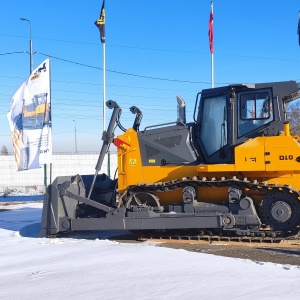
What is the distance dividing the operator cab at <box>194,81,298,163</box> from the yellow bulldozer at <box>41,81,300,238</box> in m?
0.02

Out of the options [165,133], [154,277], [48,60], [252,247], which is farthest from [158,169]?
[48,60]

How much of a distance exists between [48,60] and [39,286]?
27.8ft

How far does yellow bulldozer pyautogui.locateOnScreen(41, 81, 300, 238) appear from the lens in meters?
8.16

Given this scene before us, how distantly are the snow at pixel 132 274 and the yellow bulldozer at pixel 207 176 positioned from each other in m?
0.77

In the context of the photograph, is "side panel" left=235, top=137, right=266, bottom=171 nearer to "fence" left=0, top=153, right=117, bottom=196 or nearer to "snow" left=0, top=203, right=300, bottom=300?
"snow" left=0, top=203, right=300, bottom=300

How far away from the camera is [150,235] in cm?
916

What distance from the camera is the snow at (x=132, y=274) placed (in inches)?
201

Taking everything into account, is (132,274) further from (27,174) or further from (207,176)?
(27,174)

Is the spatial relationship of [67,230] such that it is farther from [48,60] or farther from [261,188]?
[48,60]

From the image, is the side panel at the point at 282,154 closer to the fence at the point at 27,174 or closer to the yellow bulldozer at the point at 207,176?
the yellow bulldozer at the point at 207,176

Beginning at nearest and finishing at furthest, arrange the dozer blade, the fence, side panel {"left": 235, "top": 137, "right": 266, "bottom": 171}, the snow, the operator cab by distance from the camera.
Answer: the snow < side panel {"left": 235, "top": 137, "right": 266, "bottom": 171} < the operator cab < the dozer blade < the fence

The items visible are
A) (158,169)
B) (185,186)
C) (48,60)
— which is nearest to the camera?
(185,186)

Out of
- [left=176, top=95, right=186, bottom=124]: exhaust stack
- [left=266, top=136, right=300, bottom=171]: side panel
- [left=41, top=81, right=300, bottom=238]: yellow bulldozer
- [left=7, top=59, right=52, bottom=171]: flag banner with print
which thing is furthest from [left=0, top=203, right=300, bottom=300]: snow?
[left=7, top=59, right=52, bottom=171]: flag banner with print

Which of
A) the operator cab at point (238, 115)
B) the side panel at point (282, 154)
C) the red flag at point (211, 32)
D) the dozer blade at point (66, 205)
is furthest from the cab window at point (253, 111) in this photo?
the red flag at point (211, 32)
